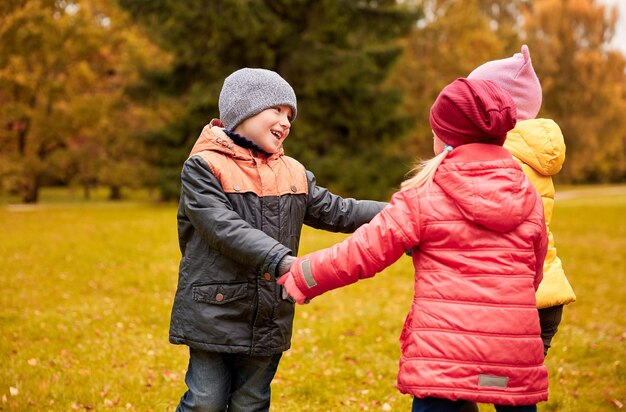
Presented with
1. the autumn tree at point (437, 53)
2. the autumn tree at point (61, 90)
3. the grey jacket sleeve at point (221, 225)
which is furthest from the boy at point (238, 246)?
the autumn tree at point (437, 53)

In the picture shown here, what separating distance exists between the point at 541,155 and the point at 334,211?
1050mm

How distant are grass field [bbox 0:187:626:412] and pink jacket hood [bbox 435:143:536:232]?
2.59 meters

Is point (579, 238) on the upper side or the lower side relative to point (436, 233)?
lower

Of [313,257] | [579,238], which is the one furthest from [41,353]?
[579,238]

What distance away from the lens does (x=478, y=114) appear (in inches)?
103

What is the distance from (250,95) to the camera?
3.18 m

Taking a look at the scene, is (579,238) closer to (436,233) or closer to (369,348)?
(369,348)

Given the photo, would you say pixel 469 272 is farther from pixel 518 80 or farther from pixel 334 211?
pixel 518 80

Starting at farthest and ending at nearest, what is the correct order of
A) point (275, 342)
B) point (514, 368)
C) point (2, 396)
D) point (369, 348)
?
point (369, 348), point (2, 396), point (275, 342), point (514, 368)

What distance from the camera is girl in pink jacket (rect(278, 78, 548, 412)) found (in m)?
2.54

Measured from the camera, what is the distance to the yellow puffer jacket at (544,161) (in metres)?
3.30

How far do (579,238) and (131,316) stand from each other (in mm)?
12283

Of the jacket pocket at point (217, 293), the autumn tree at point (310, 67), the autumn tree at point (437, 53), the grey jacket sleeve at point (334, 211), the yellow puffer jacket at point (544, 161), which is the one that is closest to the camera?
the jacket pocket at point (217, 293)

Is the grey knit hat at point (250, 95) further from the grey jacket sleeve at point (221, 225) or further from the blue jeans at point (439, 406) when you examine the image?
the blue jeans at point (439, 406)
